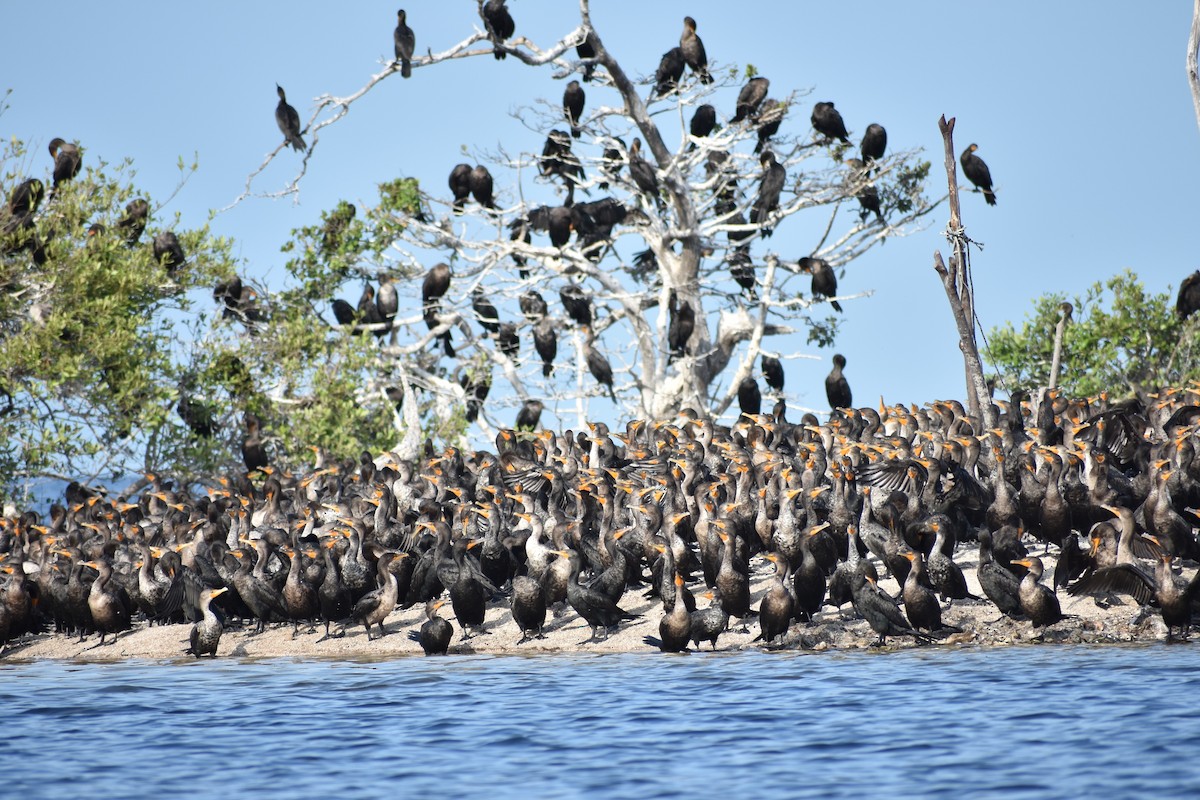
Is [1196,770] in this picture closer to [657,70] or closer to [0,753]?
[0,753]

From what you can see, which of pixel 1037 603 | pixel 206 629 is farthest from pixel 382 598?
pixel 1037 603

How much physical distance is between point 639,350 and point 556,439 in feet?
19.4

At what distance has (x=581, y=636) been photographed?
1752 cm

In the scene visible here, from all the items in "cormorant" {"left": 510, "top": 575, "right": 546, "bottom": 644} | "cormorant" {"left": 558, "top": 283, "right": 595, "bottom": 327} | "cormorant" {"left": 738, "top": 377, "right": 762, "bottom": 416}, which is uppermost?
"cormorant" {"left": 558, "top": 283, "right": 595, "bottom": 327}

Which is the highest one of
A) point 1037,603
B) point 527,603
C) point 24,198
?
point 24,198

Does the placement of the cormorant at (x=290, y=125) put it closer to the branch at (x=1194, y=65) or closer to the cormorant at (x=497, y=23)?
the cormorant at (x=497, y=23)

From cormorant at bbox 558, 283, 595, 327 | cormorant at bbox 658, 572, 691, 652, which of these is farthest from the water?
cormorant at bbox 558, 283, 595, 327

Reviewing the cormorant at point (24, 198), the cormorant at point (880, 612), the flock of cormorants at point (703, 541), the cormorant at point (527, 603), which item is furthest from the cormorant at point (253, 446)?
the cormorant at point (880, 612)

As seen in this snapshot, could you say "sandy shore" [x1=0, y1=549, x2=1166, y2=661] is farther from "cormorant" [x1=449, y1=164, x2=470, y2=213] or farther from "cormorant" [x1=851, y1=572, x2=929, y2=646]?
"cormorant" [x1=449, y1=164, x2=470, y2=213]

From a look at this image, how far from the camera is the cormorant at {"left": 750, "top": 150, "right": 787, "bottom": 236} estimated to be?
30188 mm

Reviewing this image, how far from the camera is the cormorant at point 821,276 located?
3069 cm

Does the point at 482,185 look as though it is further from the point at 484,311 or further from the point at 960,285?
the point at 960,285

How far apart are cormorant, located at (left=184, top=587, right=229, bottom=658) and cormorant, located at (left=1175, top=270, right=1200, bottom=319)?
20.3m

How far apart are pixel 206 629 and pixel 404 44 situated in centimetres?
1635
